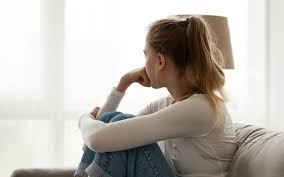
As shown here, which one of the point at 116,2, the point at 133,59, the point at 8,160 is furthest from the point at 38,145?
the point at 116,2

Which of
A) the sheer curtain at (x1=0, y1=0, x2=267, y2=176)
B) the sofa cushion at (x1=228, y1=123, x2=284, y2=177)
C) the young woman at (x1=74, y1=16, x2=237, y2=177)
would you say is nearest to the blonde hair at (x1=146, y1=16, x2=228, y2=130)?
the young woman at (x1=74, y1=16, x2=237, y2=177)

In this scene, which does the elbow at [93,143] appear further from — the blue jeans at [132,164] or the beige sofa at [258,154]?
the beige sofa at [258,154]

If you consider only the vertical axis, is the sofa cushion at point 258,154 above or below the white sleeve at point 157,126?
below

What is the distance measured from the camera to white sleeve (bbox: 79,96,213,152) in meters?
1.47

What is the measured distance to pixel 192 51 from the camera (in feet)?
5.11

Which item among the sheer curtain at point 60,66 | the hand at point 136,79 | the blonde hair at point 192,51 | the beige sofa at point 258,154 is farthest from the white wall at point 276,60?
the blonde hair at point 192,51

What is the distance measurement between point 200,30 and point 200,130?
0.32 m

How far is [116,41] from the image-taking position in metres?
3.00

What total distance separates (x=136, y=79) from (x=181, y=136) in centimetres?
43

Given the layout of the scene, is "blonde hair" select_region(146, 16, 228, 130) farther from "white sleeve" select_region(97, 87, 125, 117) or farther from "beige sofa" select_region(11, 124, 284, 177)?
A: "white sleeve" select_region(97, 87, 125, 117)

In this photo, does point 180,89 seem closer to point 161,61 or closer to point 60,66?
point 161,61

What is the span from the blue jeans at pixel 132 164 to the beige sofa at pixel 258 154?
0.77ft

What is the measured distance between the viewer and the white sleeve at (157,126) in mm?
1475

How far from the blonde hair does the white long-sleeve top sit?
5 centimetres
